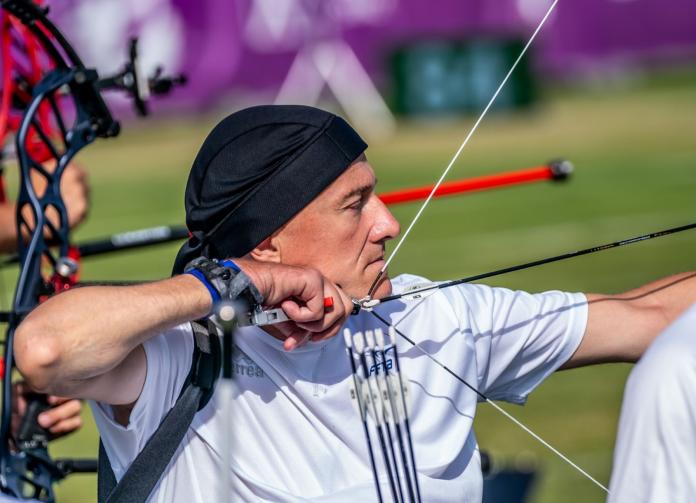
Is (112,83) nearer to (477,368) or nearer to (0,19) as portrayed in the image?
(0,19)

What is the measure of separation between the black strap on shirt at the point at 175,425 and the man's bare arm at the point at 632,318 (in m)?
0.96

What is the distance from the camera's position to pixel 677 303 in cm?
318

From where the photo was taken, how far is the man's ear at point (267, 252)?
9.91 feet

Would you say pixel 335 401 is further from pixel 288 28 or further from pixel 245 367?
pixel 288 28

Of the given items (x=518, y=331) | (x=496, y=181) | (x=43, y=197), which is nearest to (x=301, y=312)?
(x=518, y=331)

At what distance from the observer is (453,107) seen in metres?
19.9

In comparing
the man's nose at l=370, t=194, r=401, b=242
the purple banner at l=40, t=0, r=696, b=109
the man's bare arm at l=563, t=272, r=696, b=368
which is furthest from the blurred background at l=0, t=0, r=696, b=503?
the man's nose at l=370, t=194, r=401, b=242

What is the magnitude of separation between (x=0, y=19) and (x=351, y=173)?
163 cm

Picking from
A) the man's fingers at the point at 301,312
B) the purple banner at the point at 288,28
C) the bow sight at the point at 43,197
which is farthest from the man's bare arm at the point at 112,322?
the purple banner at the point at 288,28

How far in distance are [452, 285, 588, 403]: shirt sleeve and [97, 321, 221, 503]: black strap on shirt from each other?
69 centimetres

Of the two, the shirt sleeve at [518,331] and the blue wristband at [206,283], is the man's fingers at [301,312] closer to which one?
the blue wristband at [206,283]

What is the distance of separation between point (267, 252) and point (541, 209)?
1030 centimetres

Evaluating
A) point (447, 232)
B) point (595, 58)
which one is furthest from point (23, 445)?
point (595, 58)

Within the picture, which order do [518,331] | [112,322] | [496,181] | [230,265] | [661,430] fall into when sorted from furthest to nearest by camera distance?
[496,181], [518,331], [230,265], [112,322], [661,430]
